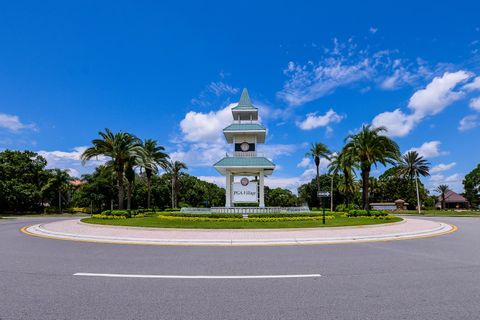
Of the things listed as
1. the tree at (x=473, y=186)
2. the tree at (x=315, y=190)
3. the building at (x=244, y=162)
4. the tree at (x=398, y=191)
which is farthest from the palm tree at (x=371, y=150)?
the tree at (x=473, y=186)

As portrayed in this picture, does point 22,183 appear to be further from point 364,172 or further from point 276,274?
point 276,274

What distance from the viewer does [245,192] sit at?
109 feet

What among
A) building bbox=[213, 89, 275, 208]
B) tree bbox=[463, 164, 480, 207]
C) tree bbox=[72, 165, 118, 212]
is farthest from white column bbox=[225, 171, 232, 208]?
tree bbox=[463, 164, 480, 207]

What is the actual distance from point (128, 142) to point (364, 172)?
28.4m

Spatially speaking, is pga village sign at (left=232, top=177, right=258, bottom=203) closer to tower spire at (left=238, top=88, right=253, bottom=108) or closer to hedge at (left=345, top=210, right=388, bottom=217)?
tower spire at (left=238, top=88, right=253, bottom=108)

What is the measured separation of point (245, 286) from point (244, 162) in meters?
26.8

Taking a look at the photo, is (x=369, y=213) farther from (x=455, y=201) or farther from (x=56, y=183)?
(x=455, y=201)

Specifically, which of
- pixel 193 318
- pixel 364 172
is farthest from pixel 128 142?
pixel 193 318

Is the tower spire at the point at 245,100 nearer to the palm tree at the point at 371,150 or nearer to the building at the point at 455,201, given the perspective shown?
the palm tree at the point at 371,150

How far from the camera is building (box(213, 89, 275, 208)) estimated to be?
33031mm

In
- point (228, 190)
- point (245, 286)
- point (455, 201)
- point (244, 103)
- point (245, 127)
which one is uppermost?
point (244, 103)

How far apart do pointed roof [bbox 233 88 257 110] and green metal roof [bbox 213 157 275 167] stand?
621cm

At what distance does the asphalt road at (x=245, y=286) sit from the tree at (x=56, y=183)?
57128 millimetres

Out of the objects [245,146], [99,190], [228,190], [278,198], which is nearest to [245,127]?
[245,146]
